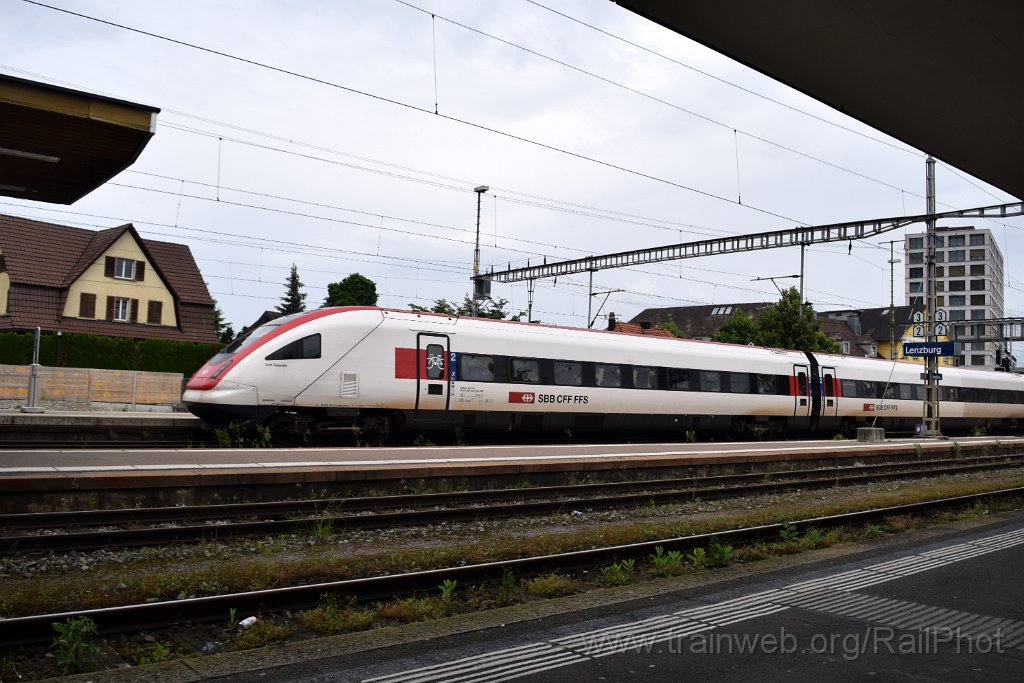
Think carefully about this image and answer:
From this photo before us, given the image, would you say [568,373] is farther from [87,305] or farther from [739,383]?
[87,305]

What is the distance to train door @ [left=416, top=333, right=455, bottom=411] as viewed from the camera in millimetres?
17859

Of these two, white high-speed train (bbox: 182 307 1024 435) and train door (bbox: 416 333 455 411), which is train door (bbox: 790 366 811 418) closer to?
white high-speed train (bbox: 182 307 1024 435)

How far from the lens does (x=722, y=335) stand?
211 feet

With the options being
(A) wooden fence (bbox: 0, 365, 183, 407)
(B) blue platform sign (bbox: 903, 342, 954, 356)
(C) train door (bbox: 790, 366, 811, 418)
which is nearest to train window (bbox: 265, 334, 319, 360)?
(C) train door (bbox: 790, 366, 811, 418)

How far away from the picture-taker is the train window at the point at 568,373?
20.3 metres

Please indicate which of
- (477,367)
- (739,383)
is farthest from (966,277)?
(477,367)

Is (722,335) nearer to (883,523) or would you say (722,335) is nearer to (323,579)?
(883,523)

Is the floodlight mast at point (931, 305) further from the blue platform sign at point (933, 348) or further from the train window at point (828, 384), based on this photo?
the train window at point (828, 384)

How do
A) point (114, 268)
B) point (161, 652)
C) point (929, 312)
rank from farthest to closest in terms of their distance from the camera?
point (114, 268), point (929, 312), point (161, 652)

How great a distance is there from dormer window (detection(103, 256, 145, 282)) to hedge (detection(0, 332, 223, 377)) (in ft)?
28.9

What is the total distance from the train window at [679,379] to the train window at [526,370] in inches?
189

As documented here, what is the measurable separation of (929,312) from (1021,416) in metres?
17.5

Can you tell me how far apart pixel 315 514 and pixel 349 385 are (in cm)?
663

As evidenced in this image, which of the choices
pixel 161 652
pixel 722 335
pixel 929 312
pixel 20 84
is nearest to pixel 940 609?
pixel 161 652
